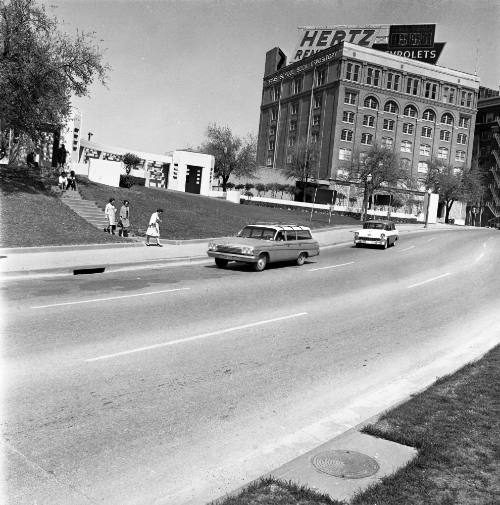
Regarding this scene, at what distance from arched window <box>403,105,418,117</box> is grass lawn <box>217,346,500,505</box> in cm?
8490

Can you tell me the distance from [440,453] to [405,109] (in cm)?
8750

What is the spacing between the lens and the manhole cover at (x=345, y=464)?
Answer: 458 centimetres

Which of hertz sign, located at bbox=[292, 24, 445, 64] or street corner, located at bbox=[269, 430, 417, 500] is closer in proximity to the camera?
street corner, located at bbox=[269, 430, 417, 500]

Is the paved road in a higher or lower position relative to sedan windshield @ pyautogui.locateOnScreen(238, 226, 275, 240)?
lower

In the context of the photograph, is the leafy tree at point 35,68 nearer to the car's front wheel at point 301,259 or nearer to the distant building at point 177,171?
the car's front wheel at point 301,259

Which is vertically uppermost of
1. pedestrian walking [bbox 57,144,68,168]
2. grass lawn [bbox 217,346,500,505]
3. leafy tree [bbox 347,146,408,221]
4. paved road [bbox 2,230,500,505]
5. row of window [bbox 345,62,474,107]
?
row of window [bbox 345,62,474,107]

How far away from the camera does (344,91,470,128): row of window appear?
8062cm

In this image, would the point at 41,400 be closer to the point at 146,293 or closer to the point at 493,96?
the point at 146,293

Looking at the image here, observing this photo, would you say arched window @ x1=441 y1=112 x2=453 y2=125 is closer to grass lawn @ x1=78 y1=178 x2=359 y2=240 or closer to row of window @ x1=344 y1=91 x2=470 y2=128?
row of window @ x1=344 y1=91 x2=470 y2=128

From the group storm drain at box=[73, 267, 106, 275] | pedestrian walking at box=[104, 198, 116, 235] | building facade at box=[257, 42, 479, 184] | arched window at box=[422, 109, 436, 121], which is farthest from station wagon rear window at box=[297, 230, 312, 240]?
arched window at box=[422, 109, 436, 121]

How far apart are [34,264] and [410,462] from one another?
1420 centimetres

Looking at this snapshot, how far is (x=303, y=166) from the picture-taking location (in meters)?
72.8

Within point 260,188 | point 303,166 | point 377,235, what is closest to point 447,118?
point 303,166

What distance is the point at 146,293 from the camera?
1310cm
